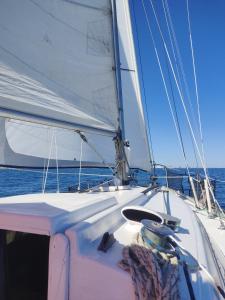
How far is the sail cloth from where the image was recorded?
14.0 ft

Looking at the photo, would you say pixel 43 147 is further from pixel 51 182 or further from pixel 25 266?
pixel 51 182

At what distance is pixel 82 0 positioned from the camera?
398 centimetres

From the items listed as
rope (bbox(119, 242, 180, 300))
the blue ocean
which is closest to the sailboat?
rope (bbox(119, 242, 180, 300))

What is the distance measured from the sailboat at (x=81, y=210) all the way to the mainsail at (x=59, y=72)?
0.01 meters

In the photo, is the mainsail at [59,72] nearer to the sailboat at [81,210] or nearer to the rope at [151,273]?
the sailboat at [81,210]

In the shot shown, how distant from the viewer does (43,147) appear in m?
4.71

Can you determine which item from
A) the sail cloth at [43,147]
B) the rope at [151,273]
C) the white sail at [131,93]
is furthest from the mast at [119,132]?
the rope at [151,273]

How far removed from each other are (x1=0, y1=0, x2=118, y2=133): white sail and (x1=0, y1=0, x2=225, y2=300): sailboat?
14mm

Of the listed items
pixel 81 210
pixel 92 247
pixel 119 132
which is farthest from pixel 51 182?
pixel 92 247

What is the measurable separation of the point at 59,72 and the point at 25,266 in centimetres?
225

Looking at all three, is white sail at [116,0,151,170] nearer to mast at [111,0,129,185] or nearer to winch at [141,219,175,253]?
mast at [111,0,129,185]

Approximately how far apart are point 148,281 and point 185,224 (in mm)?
1524

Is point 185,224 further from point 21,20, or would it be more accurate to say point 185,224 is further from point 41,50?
point 21,20

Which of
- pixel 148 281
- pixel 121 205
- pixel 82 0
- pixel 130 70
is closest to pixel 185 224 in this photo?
pixel 121 205
